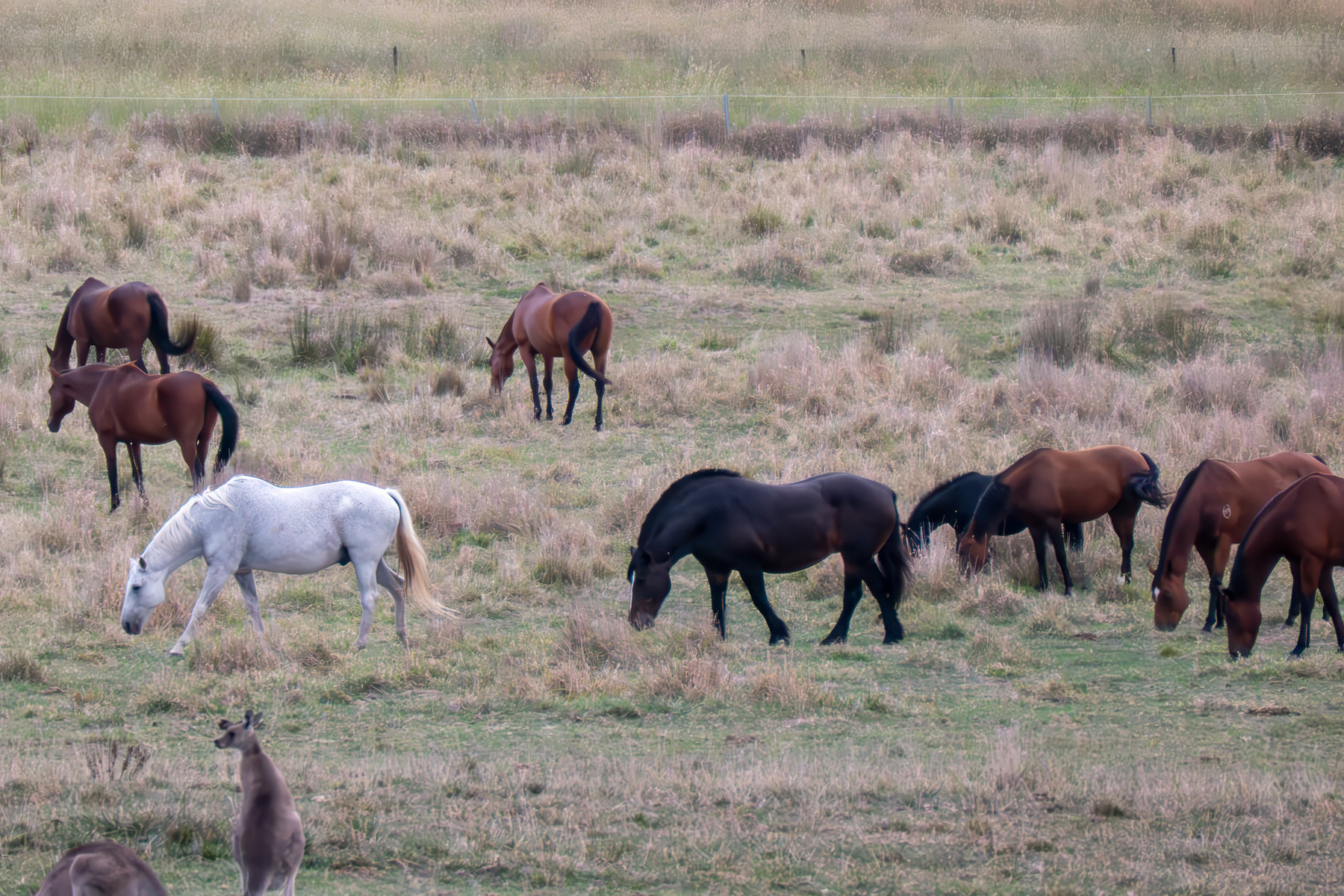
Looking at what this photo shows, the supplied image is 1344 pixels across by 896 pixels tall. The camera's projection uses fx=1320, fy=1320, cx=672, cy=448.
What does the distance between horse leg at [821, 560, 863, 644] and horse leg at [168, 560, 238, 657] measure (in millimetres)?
3520

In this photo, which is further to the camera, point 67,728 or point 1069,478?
point 1069,478

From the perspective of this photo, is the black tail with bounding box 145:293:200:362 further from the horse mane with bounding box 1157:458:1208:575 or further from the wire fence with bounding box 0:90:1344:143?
the wire fence with bounding box 0:90:1344:143

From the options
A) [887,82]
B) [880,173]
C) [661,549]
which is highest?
[887,82]

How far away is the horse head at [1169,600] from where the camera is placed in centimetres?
812

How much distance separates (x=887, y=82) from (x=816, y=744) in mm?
29012

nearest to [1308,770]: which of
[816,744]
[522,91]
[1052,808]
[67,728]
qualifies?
[1052,808]

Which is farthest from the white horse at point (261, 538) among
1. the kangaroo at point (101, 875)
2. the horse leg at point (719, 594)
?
the kangaroo at point (101, 875)

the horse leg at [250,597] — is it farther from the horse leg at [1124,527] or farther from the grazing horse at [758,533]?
the horse leg at [1124,527]

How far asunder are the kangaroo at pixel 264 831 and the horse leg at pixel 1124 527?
668 cm

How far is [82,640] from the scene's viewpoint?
7809mm

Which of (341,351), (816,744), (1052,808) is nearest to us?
(1052,808)

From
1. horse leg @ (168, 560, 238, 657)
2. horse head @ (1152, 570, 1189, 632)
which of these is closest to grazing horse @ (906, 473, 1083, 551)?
horse head @ (1152, 570, 1189, 632)

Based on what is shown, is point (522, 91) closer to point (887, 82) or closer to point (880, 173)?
point (887, 82)

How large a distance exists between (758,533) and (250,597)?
3032mm
